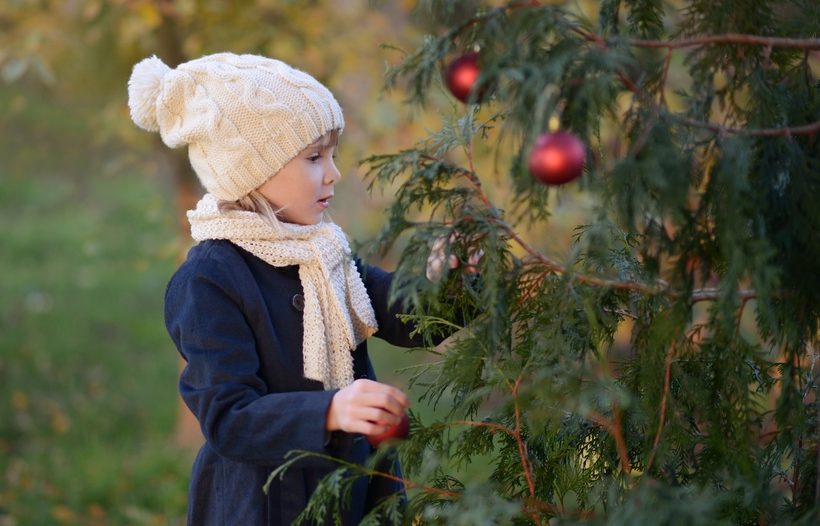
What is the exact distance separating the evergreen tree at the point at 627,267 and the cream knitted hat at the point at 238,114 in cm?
38

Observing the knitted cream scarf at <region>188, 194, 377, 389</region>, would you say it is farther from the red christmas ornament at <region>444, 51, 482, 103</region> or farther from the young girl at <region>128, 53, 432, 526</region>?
the red christmas ornament at <region>444, 51, 482, 103</region>

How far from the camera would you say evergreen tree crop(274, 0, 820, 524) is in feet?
4.88

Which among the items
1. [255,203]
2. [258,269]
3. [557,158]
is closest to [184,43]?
[255,203]

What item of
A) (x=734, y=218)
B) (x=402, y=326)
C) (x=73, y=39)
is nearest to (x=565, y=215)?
(x=73, y=39)

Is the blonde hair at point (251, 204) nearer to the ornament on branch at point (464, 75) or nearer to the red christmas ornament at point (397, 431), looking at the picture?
the red christmas ornament at point (397, 431)

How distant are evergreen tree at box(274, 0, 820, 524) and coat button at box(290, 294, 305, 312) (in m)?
0.32

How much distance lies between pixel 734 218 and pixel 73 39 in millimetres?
4905

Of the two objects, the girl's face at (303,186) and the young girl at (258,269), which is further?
the girl's face at (303,186)

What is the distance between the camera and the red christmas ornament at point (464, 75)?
1.55 meters

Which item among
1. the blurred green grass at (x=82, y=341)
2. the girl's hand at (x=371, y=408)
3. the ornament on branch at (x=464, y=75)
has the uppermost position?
the ornament on branch at (x=464, y=75)

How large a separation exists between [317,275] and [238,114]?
0.38 metres

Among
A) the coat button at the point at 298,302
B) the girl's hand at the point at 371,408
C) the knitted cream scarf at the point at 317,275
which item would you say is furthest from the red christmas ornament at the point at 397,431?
the coat button at the point at 298,302

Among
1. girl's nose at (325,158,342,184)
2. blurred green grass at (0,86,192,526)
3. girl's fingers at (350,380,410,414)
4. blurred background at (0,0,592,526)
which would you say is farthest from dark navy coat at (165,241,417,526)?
blurred green grass at (0,86,192,526)

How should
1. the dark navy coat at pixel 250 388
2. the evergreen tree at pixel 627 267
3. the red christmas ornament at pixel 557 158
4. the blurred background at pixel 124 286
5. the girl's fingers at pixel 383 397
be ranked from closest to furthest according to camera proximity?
the red christmas ornament at pixel 557 158
the evergreen tree at pixel 627 267
the girl's fingers at pixel 383 397
the dark navy coat at pixel 250 388
the blurred background at pixel 124 286
